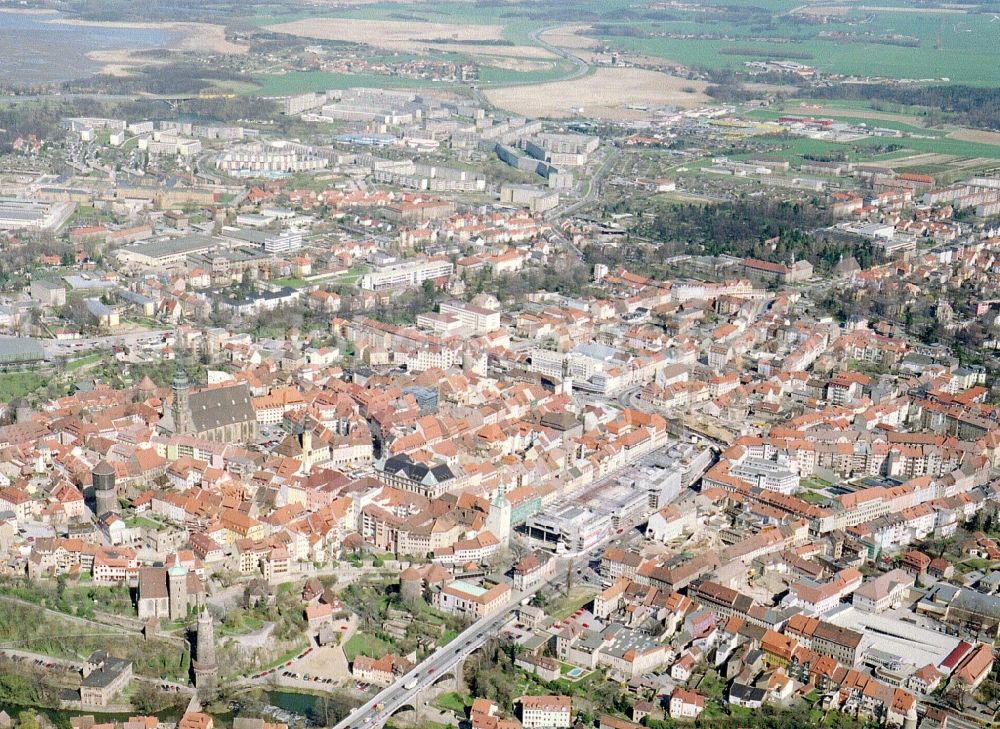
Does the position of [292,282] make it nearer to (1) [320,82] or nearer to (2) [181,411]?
(2) [181,411]

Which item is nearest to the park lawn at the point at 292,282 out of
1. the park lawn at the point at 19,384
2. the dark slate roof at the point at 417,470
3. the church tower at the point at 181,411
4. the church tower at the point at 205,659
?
the park lawn at the point at 19,384

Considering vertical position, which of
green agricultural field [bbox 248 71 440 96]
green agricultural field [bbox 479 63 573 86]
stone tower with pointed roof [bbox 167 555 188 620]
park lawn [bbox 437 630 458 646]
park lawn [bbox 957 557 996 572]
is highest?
green agricultural field [bbox 248 71 440 96]

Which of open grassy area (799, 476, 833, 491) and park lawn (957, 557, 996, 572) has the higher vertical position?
open grassy area (799, 476, 833, 491)

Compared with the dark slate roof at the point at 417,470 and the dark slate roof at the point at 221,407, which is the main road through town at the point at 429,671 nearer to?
the dark slate roof at the point at 417,470

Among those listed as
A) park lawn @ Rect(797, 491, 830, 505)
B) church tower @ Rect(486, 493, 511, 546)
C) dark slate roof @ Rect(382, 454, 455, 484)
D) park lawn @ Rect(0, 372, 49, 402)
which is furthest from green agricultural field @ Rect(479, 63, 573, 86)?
church tower @ Rect(486, 493, 511, 546)

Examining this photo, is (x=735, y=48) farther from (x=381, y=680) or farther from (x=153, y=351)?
(x=381, y=680)

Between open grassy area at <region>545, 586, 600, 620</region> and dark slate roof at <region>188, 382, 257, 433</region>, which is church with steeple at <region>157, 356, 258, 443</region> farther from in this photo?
open grassy area at <region>545, 586, 600, 620</region>

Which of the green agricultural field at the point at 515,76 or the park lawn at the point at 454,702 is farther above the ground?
the green agricultural field at the point at 515,76
